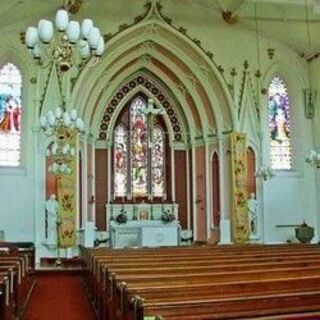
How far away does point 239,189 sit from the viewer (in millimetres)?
14461

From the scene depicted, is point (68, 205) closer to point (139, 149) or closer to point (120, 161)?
point (120, 161)

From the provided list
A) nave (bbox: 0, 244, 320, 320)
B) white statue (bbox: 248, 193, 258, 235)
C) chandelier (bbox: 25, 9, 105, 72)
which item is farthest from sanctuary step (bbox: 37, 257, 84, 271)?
white statue (bbox: 248, 193, 258, 235)

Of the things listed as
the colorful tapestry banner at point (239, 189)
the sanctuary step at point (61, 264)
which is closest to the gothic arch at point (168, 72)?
the colorful tapestry banner at point (239, 189)

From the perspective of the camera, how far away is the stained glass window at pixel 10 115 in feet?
45.8

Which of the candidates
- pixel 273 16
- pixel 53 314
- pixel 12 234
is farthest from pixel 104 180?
pixel 53 314

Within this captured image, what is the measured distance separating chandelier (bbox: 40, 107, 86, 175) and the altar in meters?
3.09

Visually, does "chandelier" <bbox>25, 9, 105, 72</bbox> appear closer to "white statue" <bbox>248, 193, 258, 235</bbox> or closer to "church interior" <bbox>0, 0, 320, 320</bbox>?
"church interior" <bbox>0, 0, 320, 320</bbox>

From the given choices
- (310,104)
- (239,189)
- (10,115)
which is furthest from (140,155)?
(310,104)

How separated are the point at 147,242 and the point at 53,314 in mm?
8836

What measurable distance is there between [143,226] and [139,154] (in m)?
2.56

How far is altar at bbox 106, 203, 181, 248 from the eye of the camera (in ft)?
49.0

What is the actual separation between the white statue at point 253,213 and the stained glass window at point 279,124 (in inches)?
61.9

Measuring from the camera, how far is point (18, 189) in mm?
13523

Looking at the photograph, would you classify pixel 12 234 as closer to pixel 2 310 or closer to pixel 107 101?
pixel 107 101
